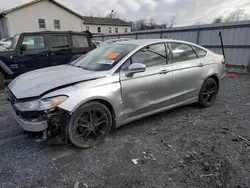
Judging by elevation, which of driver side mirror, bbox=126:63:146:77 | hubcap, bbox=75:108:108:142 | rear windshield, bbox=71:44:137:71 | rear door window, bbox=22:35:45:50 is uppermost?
rear door window, bbox=22:35:45:50

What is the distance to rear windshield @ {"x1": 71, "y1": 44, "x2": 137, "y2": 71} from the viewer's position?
2967mm

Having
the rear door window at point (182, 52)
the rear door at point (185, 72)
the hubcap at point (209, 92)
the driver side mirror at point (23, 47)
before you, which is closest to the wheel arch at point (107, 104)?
the rear door at point (185, 72)

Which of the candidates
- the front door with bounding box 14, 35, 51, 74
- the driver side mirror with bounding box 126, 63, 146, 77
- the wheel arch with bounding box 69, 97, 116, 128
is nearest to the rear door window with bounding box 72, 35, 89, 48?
the front door with bounding box 14, 35, 51, 74

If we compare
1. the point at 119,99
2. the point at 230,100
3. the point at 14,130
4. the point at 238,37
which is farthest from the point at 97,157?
the point at 238,37

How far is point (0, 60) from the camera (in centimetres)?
577

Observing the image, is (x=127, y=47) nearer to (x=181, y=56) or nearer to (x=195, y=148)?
(x=181, y=56)

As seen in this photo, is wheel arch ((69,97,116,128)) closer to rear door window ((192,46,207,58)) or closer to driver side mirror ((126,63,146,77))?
driver side mirror ((126,63,146,77))

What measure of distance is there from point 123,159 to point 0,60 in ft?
18.0

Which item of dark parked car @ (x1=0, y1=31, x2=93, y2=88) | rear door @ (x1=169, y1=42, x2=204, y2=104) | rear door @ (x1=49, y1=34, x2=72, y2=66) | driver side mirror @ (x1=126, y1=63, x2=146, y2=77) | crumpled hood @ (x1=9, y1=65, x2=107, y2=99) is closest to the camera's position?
crumpled hood @ (x1=9, y1=65, x2=107, y2=99)

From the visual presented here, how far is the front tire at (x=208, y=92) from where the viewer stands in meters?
4.05

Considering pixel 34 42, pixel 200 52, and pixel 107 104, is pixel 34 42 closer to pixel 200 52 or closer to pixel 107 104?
pixel 107 104

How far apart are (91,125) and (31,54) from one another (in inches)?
190

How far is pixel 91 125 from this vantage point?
271cm

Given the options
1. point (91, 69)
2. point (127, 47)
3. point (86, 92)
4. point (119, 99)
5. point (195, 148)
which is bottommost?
point (195, 148)
